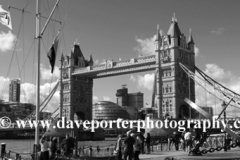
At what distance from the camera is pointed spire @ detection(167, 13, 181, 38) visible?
60.0 meters

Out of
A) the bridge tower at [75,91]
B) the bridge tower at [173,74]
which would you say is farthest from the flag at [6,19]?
the bridge tower at [75,91]

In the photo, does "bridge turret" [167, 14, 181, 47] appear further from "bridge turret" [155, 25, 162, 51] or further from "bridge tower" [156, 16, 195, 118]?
"bridge turret" [155, 25, 162, 51]

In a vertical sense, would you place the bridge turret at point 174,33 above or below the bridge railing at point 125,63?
above

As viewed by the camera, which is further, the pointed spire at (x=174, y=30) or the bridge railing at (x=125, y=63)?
the bridge railing at (x=125, y=63)

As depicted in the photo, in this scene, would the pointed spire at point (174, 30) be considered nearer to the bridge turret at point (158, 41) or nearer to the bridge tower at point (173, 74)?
the bridge tower at point (173, 74)

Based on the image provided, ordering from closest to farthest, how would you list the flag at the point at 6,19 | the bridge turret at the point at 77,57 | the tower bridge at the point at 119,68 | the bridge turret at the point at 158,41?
the flag at the point at 6,19 → the bridge turret at the point at 158,41 → the tower bridge at the point at 119,68 → the bridge turret at the point at 77,57

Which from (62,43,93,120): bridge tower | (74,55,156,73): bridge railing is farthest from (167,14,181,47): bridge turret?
(62,43,93,120): bridge tower

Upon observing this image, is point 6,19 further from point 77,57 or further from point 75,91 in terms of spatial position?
point 77,57

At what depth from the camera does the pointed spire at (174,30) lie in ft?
197

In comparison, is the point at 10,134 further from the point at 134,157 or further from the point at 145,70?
the point at 134,157

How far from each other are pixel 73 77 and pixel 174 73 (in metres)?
31.4

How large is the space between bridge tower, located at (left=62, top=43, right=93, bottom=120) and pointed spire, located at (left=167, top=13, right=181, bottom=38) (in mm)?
29361

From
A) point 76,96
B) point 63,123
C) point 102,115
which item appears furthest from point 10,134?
point 102,115

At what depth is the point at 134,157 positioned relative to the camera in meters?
16.4
